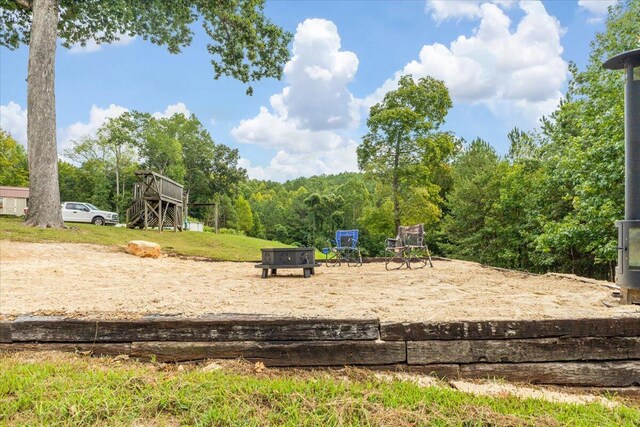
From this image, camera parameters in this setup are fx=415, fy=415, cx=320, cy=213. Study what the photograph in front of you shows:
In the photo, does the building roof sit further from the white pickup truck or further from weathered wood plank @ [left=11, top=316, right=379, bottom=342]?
weathered wood plank @ [left=11, top=316, right=379, bottom=342]

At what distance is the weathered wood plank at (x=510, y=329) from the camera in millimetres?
2730

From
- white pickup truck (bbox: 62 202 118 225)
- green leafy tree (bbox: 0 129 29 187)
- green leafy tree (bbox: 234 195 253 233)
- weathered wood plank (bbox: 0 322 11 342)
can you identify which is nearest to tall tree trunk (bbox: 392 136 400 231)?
white pickup truck (bbox: 62 202 118 225)

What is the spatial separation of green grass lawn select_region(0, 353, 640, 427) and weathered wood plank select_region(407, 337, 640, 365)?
0.25 meters

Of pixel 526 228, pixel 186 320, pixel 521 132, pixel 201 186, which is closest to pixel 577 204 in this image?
pixel 526 228

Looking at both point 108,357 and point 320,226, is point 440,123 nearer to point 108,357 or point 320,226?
point 108,357

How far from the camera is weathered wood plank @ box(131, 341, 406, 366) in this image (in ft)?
8.95

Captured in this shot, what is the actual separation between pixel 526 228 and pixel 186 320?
2039 cm

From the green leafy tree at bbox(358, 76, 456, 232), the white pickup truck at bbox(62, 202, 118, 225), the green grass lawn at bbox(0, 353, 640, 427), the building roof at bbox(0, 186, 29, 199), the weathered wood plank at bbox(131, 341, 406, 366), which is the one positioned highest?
the green leafy tree at bbox(358, 76, 456, 232)

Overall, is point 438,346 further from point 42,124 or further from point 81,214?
point 81,214

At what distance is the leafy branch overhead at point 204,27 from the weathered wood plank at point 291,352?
15535 mm

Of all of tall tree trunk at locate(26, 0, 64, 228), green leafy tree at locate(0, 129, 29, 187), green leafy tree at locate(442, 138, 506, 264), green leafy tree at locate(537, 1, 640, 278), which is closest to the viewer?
green leafy tree at locate(537, 1, 640, 278)

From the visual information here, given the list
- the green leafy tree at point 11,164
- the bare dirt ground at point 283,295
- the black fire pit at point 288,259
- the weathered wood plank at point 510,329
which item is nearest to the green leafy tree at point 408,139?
the bare dirt ground at point 283,295

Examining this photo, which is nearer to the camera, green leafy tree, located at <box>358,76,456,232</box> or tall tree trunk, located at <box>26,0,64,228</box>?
tall tree trunk, located at <box>26,0,64,228</box>

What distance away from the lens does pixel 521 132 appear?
109 feet
